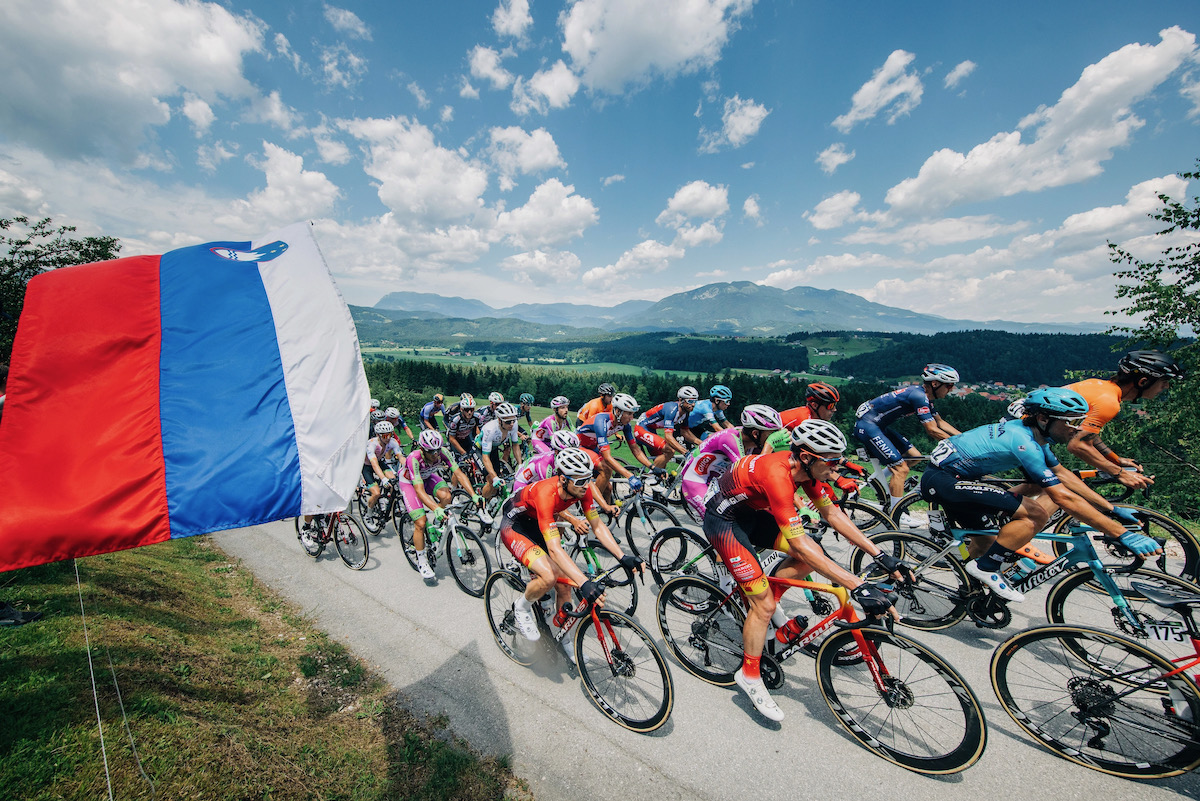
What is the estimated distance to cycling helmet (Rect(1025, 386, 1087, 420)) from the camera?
4098mm

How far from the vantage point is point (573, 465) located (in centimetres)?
434

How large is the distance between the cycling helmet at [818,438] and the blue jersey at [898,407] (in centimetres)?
363

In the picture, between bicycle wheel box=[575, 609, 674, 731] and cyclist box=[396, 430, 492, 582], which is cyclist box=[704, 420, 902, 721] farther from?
cyclist box=[396, 430, 492, 582]

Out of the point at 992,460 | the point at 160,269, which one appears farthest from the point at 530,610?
the point at 992,460

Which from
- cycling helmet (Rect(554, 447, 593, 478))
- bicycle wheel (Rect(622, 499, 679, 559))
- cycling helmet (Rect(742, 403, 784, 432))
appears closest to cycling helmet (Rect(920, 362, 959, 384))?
cycling helmet (Rect(742, 403, 784, 432))

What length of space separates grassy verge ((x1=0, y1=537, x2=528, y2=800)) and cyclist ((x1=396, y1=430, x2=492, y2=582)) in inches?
69.6

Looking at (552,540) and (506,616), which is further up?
(552,540)

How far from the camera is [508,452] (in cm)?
1044

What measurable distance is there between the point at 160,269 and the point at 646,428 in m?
7.27

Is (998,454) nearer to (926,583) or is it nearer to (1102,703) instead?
(926,583)

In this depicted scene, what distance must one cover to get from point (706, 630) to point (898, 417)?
4993 mm

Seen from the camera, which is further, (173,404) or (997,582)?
(997,582)

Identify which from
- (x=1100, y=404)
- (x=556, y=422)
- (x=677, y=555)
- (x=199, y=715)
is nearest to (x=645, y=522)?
(x=677, y=555)

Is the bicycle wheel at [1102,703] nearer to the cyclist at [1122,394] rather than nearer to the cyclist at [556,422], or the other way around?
the cyclist at [1122,394]
